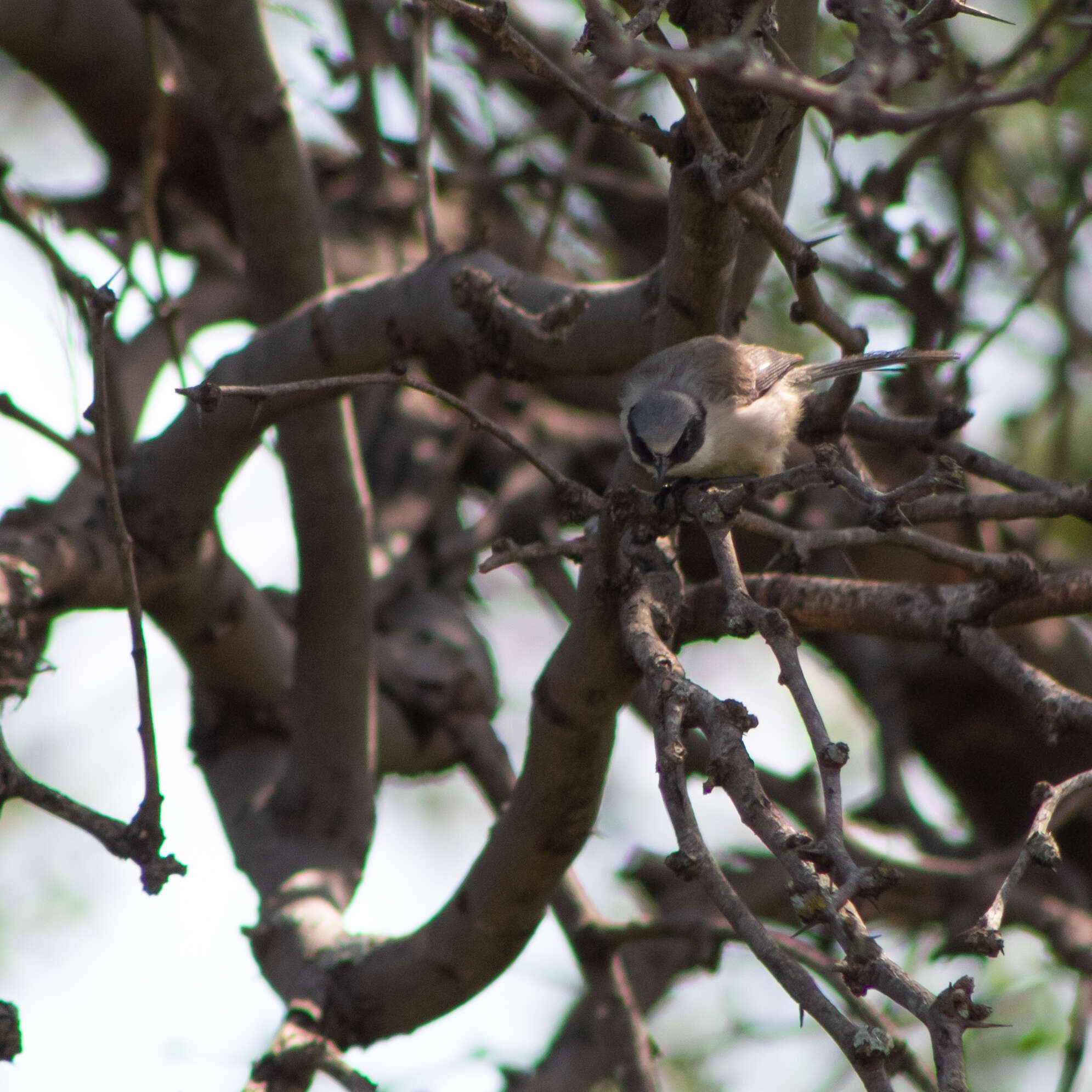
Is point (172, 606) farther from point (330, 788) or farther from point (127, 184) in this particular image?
point (127, 184)

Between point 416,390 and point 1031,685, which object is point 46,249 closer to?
point 416,390

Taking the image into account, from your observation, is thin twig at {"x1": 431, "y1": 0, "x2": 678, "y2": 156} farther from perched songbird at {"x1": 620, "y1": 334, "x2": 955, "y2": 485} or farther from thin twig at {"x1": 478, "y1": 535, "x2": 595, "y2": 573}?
perched songbird at {"x1": 620, "y1": 334, "x2": 955, "y2": 485}

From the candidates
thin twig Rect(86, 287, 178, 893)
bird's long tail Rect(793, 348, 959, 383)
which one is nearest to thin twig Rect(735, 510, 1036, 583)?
bird's long tail Rect(793, 348, 959, 383)

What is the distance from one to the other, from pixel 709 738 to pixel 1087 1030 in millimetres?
2606

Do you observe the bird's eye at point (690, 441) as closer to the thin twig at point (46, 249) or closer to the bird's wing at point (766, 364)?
the bird's wing at point (766, 364)

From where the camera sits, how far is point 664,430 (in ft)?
11.9

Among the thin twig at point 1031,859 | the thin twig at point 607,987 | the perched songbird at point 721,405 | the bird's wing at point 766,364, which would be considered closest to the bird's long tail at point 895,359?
the perched songbird at point 721,405

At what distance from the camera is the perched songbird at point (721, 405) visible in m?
3.59

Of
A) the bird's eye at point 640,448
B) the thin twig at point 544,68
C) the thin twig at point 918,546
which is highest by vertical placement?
the bird's eye at point 640,448

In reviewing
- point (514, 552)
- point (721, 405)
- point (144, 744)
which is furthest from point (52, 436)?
point (721, 405)

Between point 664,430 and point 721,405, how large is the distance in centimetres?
56

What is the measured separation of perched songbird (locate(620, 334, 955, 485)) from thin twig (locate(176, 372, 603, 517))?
1001mm

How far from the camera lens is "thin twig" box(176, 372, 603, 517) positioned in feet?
6.63

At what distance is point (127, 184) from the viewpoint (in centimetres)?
570
